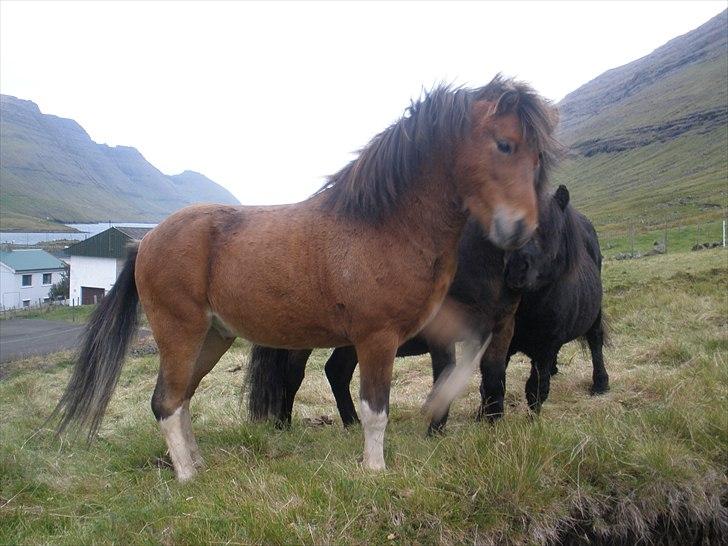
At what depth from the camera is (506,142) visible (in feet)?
9.70

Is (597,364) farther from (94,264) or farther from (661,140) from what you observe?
(661,140)

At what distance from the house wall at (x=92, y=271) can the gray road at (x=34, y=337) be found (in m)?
6.87

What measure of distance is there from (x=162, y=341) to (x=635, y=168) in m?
91.5

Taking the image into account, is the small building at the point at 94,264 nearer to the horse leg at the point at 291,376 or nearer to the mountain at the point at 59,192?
the horse leg at the point at 291,376

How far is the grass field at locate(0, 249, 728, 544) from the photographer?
2.66m

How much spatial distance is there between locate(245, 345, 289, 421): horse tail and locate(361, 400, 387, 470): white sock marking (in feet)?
5.55

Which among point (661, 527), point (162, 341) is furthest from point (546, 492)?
point (162, 341)

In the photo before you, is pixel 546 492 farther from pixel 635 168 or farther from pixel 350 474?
pixel 635 168

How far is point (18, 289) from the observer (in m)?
46.5

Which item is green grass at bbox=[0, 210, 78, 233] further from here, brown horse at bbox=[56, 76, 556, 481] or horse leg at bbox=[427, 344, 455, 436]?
horse leg at bbox=[427, 344, 455, 436]

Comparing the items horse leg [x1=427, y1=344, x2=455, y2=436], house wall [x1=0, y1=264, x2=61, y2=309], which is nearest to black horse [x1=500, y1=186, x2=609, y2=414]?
horse leg [x1=427, y1=344, x2=455, y2=436]

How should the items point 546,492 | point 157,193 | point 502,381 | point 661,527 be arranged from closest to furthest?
point 546,492 → point 661,527 → point 502,381 → point 157,193

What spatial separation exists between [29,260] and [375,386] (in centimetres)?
5407

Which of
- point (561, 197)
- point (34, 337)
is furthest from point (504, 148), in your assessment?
point (34, 337)
